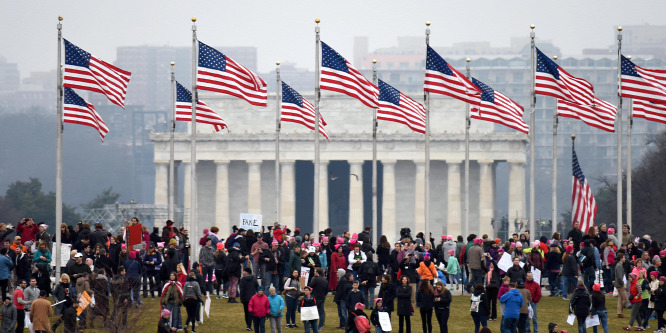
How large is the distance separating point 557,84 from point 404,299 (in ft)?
60.1

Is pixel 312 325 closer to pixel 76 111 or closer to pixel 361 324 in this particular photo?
pixel 361 324

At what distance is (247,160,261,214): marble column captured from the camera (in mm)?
118938

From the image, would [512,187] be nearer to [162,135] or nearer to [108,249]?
[162,135]

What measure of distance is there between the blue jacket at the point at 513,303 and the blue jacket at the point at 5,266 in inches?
639

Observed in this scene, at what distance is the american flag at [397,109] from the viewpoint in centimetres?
6366

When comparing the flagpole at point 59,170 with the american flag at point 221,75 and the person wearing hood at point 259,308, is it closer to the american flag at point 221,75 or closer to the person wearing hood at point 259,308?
the american flag at point 221,75

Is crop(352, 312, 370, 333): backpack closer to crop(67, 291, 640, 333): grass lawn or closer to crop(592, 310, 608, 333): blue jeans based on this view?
crop(67, 291, 640, 333): grass lawn

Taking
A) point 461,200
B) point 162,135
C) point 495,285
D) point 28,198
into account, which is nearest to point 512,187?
point 461,200

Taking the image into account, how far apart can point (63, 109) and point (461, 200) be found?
68.2 meters

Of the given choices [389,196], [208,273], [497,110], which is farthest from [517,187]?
[208,273]

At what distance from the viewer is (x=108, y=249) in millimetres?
53750

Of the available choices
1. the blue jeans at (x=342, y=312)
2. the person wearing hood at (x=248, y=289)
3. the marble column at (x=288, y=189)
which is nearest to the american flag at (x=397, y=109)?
the blue jeans at (x=342, y=312)

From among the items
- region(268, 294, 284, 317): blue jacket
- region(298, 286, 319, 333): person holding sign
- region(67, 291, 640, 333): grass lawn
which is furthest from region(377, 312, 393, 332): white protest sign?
region(67, 291, 640, 333): grass lawn

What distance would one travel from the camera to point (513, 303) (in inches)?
1763
